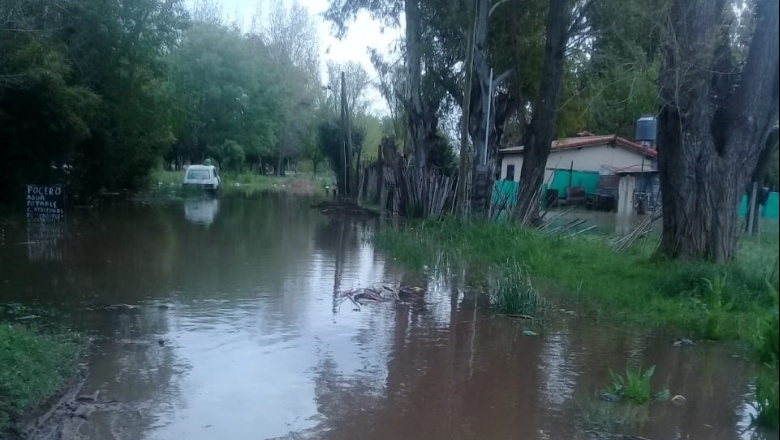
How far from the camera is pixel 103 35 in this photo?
76.8ft

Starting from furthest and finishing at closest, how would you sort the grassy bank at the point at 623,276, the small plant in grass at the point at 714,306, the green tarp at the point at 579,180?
1. the green tarp at the point at 579,180
2. the grassy bank at the point at 623,276
3. the small plant in grass at the point at 714,306

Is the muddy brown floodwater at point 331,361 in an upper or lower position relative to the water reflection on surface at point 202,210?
lower

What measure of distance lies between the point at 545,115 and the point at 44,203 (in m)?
12.8

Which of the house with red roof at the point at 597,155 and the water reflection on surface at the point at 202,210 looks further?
the house with red roof at the point at 597,155

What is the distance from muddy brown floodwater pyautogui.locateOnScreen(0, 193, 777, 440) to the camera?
21.3 feet

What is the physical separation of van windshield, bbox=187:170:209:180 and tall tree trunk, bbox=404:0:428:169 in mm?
16264

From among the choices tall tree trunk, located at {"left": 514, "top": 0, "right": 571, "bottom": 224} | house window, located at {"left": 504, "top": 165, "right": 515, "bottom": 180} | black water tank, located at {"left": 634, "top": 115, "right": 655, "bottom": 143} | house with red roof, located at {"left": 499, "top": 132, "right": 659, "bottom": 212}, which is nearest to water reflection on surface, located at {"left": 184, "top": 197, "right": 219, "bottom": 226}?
tall tree trunk, located at {"left": 514, "top": 0, "right": 571, "bottom": 224}

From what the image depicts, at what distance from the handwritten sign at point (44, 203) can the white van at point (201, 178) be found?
19.7 m

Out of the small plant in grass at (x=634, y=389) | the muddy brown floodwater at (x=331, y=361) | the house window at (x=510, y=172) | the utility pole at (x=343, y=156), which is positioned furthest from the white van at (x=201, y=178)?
the small plant in grass at (x=634, y=389)

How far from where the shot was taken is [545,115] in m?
19.7

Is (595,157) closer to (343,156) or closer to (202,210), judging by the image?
(343,156)

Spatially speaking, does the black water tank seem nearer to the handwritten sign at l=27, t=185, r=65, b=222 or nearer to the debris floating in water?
the debris floating in water

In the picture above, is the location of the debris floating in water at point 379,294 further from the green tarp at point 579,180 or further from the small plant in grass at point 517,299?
the green tarp at point 579,180

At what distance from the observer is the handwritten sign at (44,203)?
18844 mm
